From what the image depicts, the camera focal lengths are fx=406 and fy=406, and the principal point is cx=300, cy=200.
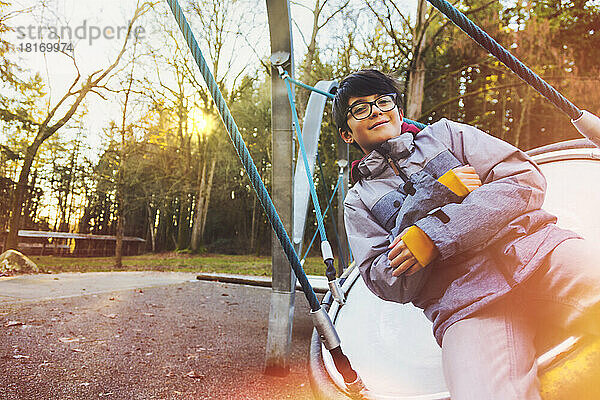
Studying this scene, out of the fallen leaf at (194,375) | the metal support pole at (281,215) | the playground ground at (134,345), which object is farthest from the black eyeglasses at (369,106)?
the fallen leaf at (194,375)

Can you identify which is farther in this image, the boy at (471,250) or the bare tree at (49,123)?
the bare tree at (49,123)

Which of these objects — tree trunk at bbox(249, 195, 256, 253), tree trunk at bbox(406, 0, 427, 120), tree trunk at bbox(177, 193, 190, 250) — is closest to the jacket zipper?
tree trunk at bbox(406, 0, 427, 120)

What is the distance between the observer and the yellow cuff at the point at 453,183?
70cm

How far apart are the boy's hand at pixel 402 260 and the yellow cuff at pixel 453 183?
0.12 meters

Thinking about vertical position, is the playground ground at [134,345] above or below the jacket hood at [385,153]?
below

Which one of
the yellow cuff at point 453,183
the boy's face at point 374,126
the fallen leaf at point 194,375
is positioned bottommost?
the fallen leaf at point 194,375

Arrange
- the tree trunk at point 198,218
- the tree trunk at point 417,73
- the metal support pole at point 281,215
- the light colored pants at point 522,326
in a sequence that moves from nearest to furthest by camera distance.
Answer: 1. the light colored pants at point 522,326
2. the metal support pole at point 281,215
3. the tree trunk at point 417,73
4. the tree trunk at point 198,218

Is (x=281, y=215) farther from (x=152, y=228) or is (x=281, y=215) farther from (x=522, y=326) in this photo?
(x=152, y=228)

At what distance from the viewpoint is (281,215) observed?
1.58m

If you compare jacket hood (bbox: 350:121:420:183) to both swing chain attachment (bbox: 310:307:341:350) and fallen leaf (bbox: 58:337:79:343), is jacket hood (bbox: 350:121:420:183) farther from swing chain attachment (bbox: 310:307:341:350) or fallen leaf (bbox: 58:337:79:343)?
fallen leaf (bbox: 58:337:79:343)

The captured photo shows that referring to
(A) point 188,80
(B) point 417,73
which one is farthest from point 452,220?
(A) point 188,80

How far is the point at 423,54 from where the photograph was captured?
531 centimetres

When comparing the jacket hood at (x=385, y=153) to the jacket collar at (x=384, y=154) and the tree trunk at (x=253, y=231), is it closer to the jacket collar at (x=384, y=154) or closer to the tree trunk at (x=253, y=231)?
the jacket collar at (x=384, y=154)

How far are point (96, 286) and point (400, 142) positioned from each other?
3.93 m
